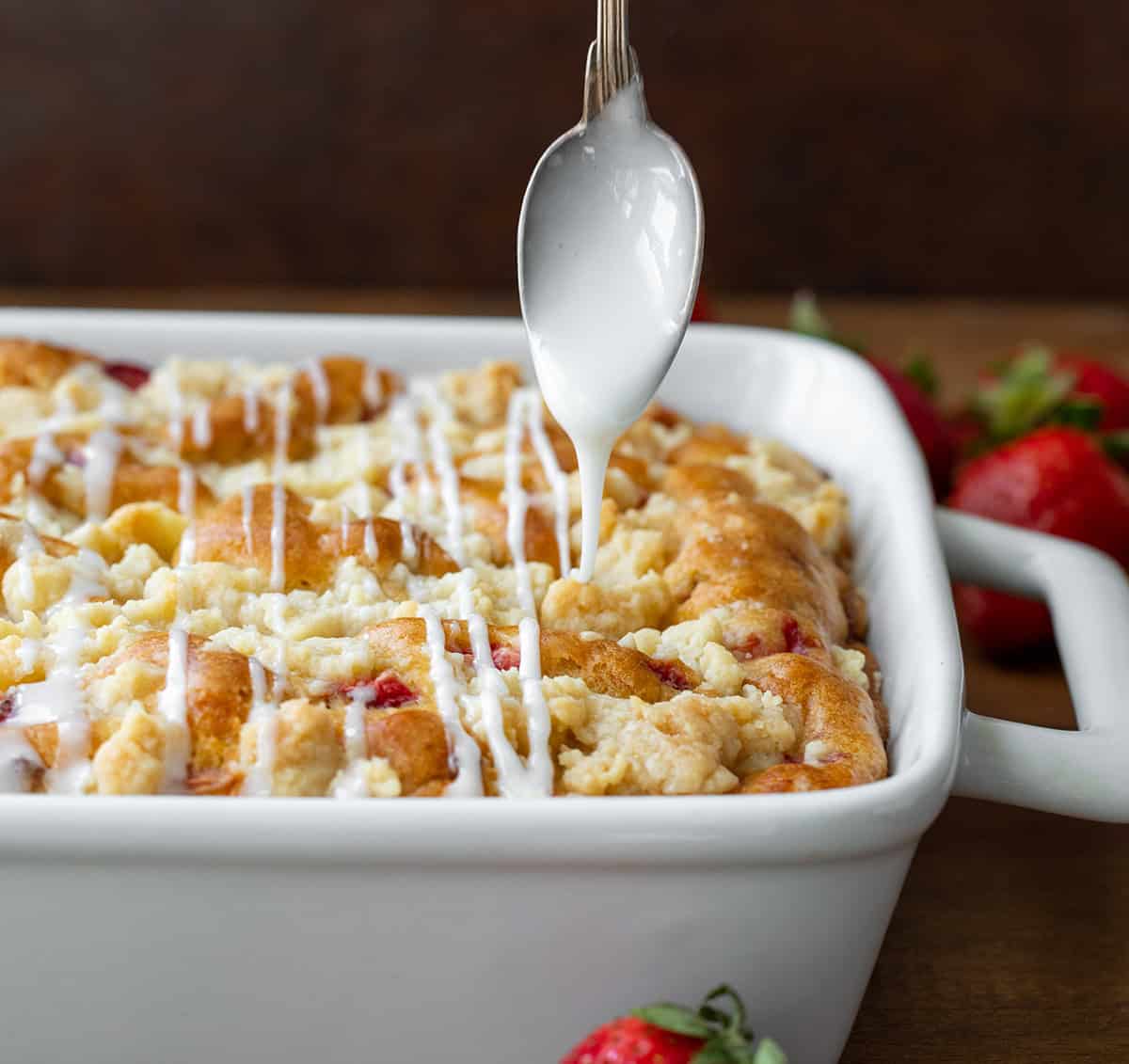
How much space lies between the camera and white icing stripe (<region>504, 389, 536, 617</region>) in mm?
1383

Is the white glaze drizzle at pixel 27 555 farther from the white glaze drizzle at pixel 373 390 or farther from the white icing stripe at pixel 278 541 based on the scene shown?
the white glaze drizzle at pixel 373 390

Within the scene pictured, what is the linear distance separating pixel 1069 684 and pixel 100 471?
3.03ft

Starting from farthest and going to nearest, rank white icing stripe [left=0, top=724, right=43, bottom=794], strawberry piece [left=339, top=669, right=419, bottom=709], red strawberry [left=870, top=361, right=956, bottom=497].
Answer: red strawberry [left=870, top=361, right=956, bottom=497] < strawberry piece [left=339, top=669, right=419, bottom=709] < white icing stripe [left=0, top=724, right=43, bottom=794]

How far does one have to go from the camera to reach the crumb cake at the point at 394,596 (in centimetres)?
111

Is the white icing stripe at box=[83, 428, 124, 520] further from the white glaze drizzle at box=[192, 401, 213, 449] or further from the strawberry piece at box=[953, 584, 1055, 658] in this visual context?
the strawberry piece at box=[953, 584, 1055, 658]

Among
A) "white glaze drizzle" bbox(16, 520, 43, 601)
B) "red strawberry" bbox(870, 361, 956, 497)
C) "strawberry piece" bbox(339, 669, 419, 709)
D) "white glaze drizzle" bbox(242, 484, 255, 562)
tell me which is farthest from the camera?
"red strawberry" bbox(870, 361, 956, 497)

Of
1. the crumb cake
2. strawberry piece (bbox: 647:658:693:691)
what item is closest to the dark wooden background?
the crumb cake

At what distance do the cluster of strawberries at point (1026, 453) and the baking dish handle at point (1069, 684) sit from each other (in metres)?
0.24

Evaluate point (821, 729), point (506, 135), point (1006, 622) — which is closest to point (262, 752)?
point (821, 729)

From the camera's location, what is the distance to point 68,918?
102cm

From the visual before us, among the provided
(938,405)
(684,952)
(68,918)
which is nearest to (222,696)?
(68,918)

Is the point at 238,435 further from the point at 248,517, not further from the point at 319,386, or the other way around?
the point at 248,517

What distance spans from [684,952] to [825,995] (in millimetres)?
119

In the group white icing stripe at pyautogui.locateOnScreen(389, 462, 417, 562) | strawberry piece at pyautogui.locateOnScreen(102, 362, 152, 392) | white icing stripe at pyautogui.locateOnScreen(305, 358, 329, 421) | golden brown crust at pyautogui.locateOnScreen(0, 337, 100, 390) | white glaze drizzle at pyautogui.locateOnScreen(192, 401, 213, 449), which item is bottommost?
strawberry piece at pyautogui.locateOnScreen(102, 362, 152, 392)
